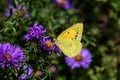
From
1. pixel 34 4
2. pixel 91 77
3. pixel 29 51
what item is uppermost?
pixel 34 4

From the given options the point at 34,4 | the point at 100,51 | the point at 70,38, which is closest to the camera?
the point at 70,38

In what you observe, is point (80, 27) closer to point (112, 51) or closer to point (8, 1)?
point (8, 1)

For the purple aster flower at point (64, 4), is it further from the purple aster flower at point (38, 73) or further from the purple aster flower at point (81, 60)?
the purple aster flower at point (38, 73)

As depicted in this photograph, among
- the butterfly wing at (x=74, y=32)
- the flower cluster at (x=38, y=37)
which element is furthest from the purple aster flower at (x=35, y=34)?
the butterfly wing at (x=74, y=32)

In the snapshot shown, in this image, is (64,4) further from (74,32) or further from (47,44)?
(47,44)

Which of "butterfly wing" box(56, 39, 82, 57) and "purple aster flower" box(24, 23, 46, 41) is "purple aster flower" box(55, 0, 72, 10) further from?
"purple aster flower" box(24, 23, 46, 41)

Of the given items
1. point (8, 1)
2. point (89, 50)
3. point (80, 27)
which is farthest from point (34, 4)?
point (80, 27)

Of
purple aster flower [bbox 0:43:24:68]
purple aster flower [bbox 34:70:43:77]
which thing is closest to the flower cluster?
purple aster flower [bbox 0:43:24:68]

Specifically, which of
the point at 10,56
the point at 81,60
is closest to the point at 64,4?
the point at 81,60
